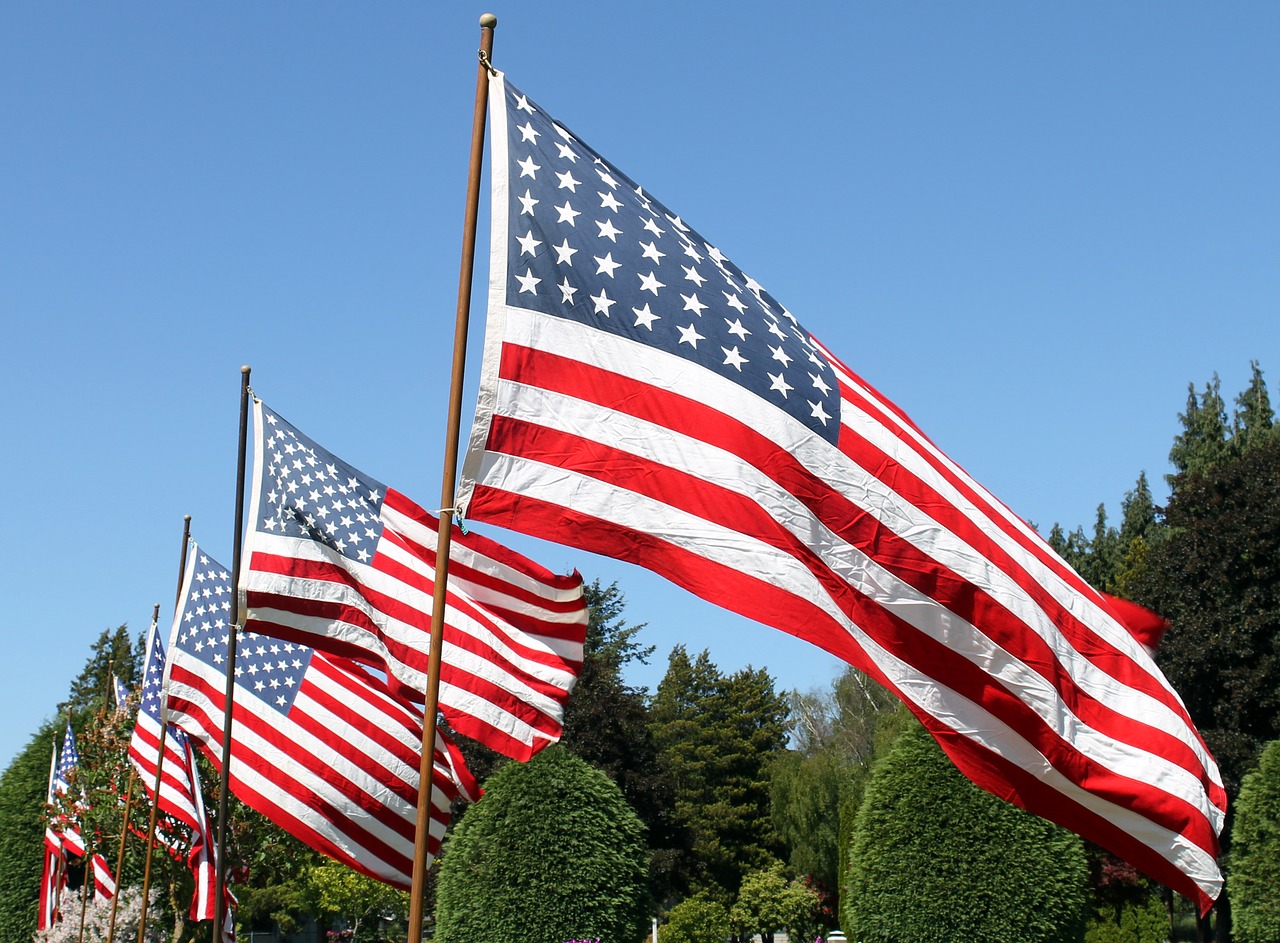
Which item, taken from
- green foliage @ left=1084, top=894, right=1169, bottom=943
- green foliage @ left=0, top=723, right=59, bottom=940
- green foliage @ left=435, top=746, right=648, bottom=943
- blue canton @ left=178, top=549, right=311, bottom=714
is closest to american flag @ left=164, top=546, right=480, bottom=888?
blue canton @ left=178, top=549, right=311, bottom=714

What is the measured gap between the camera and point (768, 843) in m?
70.1

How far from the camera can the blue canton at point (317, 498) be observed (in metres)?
13.0

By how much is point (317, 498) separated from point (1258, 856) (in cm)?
2313

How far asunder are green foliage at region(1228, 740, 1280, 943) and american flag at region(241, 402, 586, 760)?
1995 centimetres

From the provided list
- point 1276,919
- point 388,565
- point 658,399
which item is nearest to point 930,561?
point 658,399

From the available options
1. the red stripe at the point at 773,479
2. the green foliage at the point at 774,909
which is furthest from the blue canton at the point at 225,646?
the green foliage at the point at 774,909

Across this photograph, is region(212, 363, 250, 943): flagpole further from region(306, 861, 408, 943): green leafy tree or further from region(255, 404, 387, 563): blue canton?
region(306, 861, 408, 943): green leafy tree

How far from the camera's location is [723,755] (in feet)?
247

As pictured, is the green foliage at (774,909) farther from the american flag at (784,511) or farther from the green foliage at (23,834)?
the american flag at (784,511)

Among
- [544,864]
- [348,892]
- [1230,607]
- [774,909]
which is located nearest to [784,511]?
[544,864]

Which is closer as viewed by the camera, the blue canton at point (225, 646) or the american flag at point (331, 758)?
the american flag at point (331, 758)

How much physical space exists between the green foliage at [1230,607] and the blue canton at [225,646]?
27.9 metres

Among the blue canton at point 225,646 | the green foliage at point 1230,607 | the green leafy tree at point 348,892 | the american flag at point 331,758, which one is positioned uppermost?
the green foliage at point 1230,607

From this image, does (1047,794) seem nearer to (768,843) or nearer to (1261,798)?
(1261,798)
